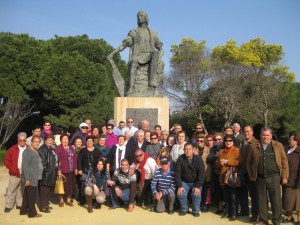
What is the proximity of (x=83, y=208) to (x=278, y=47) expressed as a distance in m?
31.2

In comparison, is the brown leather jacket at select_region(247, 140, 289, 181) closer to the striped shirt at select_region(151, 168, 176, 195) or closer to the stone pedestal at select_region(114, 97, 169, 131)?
the striped shirt at select_region(151, 168, 176, 195)

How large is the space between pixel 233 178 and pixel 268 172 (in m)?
0.65

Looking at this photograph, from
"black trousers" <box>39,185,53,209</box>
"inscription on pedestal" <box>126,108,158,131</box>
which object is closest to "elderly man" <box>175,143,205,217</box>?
"black trousers" <box>39,185,53,209</box>

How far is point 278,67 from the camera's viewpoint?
3281 cm

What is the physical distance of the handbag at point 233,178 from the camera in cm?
631

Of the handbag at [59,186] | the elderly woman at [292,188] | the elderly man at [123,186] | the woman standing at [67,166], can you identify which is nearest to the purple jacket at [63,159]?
the woman standing at [67,166]

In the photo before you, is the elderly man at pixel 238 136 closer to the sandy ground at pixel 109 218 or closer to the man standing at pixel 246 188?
the man standing at pixel 246 188

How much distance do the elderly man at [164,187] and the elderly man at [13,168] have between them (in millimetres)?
2693

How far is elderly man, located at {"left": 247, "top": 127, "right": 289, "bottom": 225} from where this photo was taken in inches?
234

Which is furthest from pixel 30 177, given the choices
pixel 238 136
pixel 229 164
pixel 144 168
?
pixel 238 136

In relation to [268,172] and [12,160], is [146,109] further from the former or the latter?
[268,172]

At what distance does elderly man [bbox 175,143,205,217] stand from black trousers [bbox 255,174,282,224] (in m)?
1.12

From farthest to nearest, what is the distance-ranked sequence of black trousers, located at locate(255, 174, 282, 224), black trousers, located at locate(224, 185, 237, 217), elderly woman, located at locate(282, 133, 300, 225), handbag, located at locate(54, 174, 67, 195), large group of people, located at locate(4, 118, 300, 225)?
handbag, located at locate(54, 174, 67, 195), black trousers, located at locate(224, 185, 237, 217), elderly woman, located at locate(282, 133, 300, 225), large group of people, located at locate(4, 118, 300, 225), black trousers, located at locate(255, 174, 282, 224)

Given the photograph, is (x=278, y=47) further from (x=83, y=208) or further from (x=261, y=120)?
(x=83, y=208)
